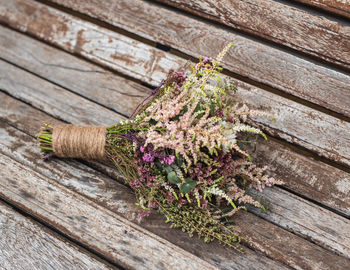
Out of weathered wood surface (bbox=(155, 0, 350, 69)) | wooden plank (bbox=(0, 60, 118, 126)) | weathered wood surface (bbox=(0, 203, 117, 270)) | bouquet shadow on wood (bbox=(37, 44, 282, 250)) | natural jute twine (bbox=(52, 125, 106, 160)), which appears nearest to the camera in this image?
bouquet shadow on wood (bbox=(37, 44, 282, 250))

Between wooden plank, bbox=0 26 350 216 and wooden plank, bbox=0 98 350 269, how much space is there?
0.23 metres

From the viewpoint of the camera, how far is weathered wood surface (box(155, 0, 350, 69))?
1.58 metres

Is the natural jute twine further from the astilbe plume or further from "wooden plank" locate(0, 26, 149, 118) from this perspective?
"wooden plank" locate(0, 26, 149, 118)

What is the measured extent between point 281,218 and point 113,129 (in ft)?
2.98

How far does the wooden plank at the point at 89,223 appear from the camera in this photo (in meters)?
1.35

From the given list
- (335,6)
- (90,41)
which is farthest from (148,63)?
(335,6)

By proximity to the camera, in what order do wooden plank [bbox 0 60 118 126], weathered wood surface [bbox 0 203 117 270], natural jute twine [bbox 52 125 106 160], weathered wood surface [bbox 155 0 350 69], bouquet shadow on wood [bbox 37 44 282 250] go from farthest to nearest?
1. wooden plank [bbox 0 60 118 126]
2. weathered wood surface [bbox 155 0 350 69]
3. natural jute twine [bbox 52 125 106 160]
4. weathered wood surface [bbox 0 203 117 270]
5. bouquet shadow on wood [bbox 37 44 282 250]

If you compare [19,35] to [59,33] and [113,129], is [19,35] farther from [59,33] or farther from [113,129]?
[113,129]

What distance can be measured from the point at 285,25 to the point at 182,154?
0.90 metres

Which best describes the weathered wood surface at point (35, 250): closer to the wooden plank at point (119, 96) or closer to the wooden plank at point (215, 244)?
the wooden plank at point (215, 244)

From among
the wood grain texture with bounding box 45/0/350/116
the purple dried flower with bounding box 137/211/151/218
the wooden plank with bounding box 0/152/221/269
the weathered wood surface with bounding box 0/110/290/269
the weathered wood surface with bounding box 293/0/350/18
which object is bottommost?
the wooden plank with bounding box 0/152/221/269

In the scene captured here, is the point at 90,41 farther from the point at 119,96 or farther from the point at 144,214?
the point at 144,214

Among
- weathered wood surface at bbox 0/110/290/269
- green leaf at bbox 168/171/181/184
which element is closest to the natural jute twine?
weathered wood surface at bbox 0/110/290/269

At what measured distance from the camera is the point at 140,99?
180 cm
